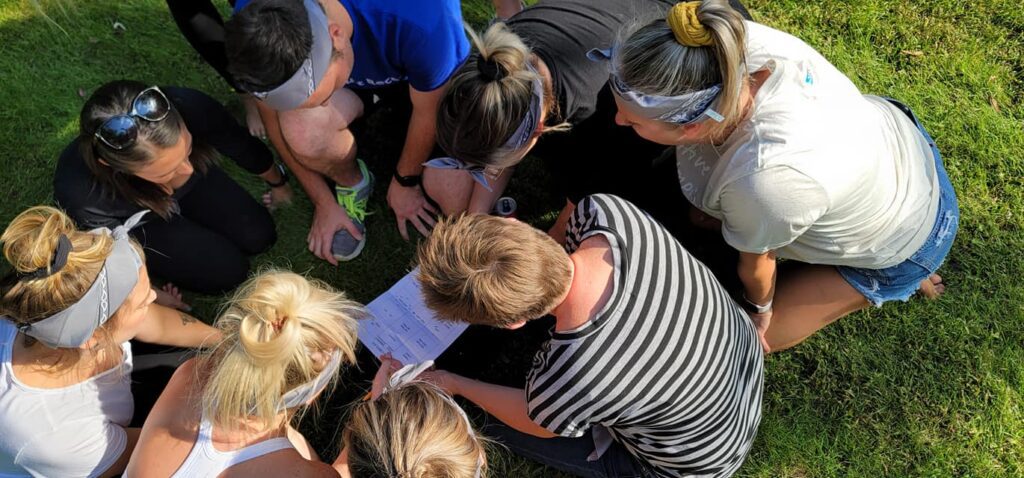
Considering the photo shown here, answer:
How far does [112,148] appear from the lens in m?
2.58

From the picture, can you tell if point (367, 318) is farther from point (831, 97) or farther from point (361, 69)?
point (831, 97)

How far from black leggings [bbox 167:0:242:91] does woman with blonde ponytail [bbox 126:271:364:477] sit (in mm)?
1468

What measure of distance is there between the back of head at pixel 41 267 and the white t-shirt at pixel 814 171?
7.59 ft

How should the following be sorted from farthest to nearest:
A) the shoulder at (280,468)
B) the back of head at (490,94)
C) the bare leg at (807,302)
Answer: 1. the bare leg at (807,302)
2. the back of head at (490,94)
3. the shoulder at (280,468)

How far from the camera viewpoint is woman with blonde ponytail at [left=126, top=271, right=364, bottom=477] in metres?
2.04

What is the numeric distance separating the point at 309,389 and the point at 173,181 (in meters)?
1.50

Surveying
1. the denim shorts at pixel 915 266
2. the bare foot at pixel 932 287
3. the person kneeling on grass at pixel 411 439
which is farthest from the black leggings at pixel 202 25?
the bare foot at pixel 932 287

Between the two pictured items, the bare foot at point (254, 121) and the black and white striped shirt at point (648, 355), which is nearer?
the black and white striped shirt at point (648, 355)

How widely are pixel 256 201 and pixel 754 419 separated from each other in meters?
2.90

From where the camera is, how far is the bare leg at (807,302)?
9.99 feet

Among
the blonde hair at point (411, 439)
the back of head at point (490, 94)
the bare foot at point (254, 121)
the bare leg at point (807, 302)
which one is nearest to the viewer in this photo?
the blonde hair at point (411, 439)

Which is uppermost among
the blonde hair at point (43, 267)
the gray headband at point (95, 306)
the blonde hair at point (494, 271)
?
the blonde hair at point (494, 271)

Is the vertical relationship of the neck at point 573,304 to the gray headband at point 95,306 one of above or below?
above

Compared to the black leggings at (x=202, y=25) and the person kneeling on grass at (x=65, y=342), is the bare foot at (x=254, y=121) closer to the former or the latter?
the black leggings at (x=202, y=25)
